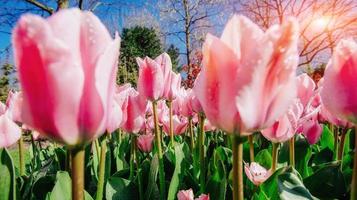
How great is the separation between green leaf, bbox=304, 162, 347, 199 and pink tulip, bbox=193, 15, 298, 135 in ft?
2.10


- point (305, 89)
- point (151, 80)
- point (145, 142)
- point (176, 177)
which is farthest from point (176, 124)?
point (305, 89)

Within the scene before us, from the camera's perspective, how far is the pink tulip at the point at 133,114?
1.54 m

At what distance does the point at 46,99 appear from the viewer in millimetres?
516

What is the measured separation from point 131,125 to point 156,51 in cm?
2301

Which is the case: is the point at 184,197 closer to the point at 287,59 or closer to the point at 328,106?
the point at 328,106

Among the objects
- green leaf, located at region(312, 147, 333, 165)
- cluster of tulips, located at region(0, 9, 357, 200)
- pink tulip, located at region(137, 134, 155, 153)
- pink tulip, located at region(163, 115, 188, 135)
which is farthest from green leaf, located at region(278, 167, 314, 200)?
pink tulip, located at region(163, 115, 188, 135)

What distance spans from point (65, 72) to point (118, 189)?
932 mm

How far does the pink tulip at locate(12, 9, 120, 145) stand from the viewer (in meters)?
0.49

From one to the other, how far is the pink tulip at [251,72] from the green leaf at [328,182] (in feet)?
2.10

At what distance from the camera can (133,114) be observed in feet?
5.07

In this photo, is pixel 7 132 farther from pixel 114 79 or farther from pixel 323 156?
pixel 323 156

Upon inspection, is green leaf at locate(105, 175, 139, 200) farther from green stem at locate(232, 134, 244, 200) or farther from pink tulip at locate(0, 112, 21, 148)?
green stem at locate(232, 134, 244, 200)

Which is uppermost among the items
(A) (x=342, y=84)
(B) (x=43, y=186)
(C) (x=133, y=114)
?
(A) (x=342, y=84)

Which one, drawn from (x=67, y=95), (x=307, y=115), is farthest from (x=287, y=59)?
(x=307, y=115)
